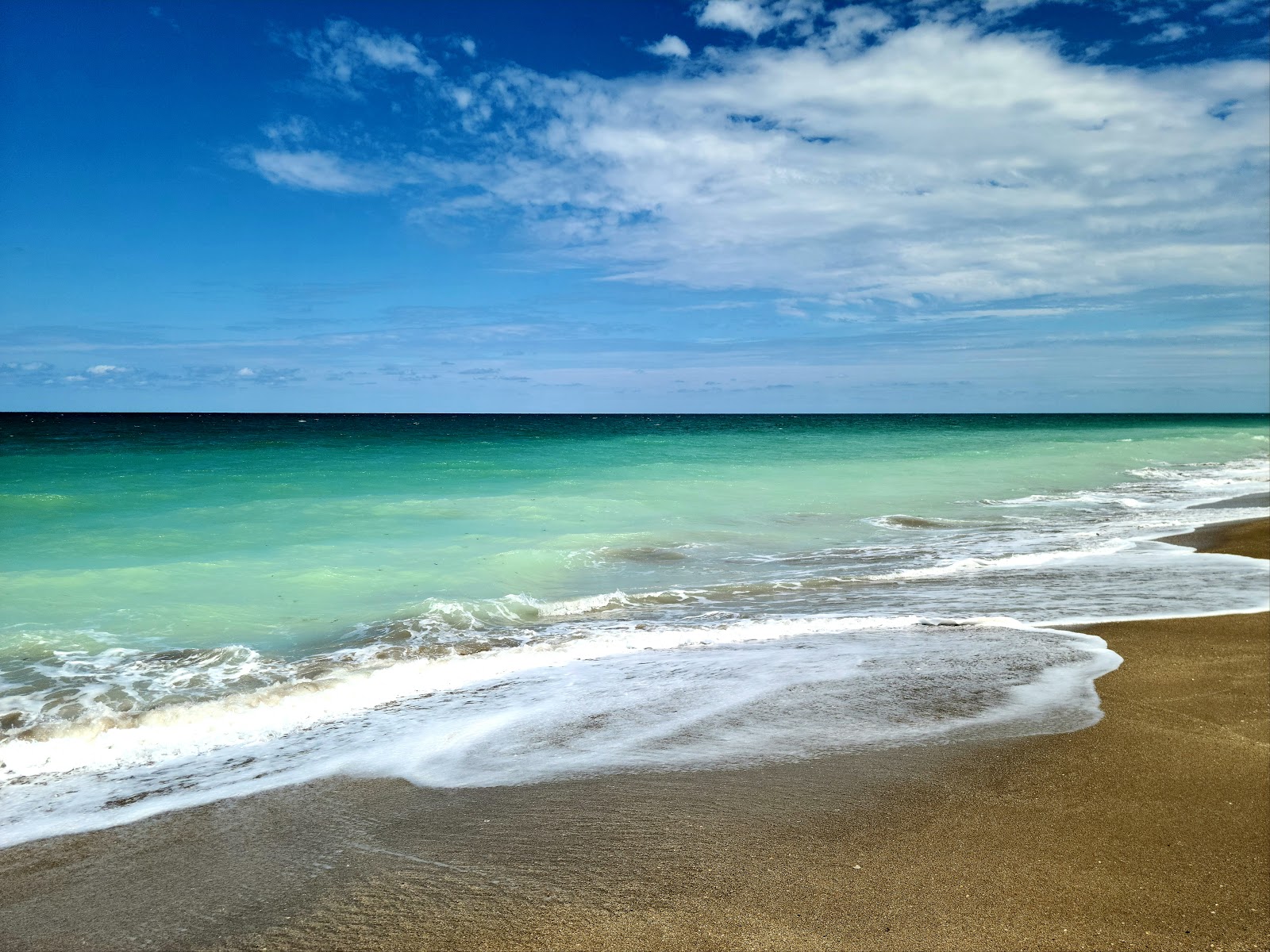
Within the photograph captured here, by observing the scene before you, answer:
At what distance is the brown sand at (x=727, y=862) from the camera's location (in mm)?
2787

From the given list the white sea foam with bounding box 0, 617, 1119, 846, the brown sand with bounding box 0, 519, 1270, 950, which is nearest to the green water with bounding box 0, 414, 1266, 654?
the white sea foam with bounding box 0, 617, 1119, 846

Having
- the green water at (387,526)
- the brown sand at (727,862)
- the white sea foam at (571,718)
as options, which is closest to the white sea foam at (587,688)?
the white sea foam at (571,718)

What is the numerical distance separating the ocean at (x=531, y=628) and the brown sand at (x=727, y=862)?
35 cm

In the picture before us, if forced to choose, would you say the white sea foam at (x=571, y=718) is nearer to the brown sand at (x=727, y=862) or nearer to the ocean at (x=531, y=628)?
the ocean at (x=531, y=628)

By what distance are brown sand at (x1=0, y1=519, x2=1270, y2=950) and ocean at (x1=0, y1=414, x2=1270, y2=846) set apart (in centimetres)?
35

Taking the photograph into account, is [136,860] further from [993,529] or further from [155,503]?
[155,503]

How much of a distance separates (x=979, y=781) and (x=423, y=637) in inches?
200

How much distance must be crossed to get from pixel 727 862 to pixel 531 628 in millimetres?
4923

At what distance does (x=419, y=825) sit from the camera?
11.8 feet

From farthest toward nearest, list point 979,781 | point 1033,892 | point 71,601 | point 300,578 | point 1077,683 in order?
1. point 300,578
2. point 71,601
3. point 1077,683
4. point 979,781
5. point 1033,892

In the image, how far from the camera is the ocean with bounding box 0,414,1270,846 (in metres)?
4.62

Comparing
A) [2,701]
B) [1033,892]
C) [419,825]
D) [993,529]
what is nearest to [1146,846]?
[1033,892]

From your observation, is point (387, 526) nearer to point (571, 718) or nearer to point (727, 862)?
point (571, 718)

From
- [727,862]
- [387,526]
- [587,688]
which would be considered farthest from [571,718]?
[387,526]
